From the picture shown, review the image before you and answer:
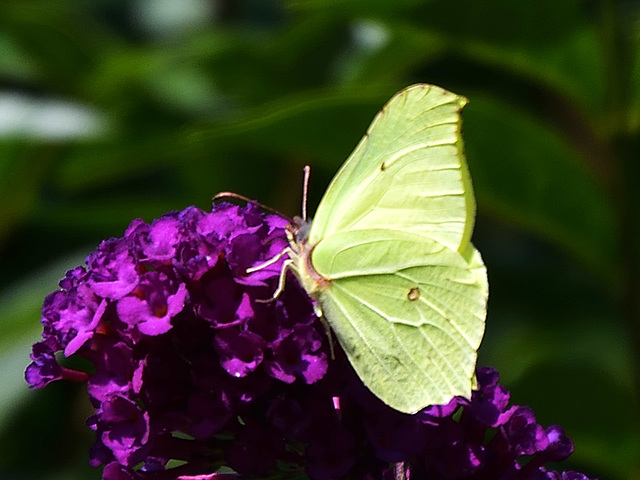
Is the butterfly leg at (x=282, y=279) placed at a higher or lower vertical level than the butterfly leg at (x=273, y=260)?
lower

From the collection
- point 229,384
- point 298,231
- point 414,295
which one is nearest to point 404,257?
point 414,295

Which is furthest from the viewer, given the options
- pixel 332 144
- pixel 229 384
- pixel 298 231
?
pixel 332 144

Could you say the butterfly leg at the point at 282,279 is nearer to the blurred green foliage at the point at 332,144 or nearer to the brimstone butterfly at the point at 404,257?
the brimstone butterfly at the point at 404,257

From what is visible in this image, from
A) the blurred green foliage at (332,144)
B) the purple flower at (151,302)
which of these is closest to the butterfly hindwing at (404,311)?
the purple flower at (151,302)

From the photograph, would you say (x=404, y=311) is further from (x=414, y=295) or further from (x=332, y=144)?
(x=332, y=144)

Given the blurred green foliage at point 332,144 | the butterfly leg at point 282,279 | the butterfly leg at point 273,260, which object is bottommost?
the blurred green foliage at point 332,144

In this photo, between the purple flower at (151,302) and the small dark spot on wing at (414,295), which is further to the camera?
the small dark spot on wing at (414,295)

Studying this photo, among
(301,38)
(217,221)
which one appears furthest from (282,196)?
(217,221)
